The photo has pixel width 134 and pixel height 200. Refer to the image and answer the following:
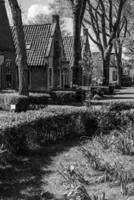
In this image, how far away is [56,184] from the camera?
5.34 metres

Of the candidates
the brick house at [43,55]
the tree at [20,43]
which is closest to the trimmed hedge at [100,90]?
the brick house at [43,55]

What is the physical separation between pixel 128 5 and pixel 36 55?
10.3 m

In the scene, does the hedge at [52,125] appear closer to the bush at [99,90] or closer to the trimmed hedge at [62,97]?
the trimmed hedge at [62,97]

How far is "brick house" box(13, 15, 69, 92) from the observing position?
3027 centimetres

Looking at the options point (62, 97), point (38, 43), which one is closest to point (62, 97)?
point (62, 97)

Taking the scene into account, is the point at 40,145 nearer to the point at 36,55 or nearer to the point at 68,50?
the point at 36,55

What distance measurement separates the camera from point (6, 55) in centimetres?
2639

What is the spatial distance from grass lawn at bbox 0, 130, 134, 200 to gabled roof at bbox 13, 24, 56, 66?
2289cm

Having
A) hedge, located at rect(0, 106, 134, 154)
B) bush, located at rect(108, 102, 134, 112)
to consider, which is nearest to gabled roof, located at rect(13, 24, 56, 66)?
bush, located at rect(108, 102, 134, 112)

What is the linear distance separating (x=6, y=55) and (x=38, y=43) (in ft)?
17.6

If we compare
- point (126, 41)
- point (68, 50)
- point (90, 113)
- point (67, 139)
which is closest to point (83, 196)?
point (67, 139)

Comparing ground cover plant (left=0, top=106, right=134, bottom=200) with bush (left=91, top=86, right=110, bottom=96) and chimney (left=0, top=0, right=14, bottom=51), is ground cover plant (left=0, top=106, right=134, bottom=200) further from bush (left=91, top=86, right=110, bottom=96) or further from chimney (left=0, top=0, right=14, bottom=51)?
chimney (left=0, top=0, right=14, bottom=51)

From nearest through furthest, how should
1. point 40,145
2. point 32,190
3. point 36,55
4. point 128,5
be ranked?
1. point 32,190
2. point 40,145
3. point 36,55
4. point 128,5

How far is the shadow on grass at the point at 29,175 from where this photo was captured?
4.92m
